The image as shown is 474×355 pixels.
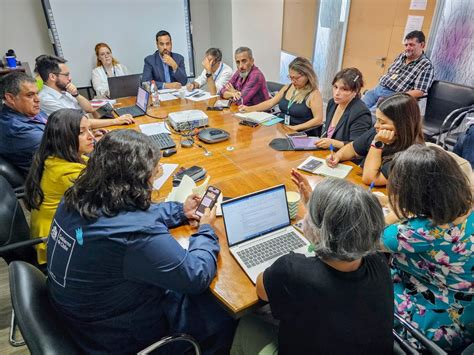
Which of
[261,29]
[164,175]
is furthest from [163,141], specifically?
[261,29]

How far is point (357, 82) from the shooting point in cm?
232

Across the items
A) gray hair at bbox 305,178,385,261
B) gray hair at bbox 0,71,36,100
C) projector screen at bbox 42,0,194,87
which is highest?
projector screen at bbox 42,0,194,87

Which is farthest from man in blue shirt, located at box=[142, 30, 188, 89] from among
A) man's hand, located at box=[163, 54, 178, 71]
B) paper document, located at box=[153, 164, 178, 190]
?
paper document, located at box=[153, 164, 178, 190]

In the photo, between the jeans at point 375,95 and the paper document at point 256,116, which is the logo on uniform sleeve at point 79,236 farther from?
the jeans at point 375,95

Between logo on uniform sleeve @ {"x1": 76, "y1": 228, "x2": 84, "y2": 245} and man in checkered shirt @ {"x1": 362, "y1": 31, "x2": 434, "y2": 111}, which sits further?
man in checkered shirt @ {"x1": 362, "y1": 31, "x2": 434, "y2": 111}

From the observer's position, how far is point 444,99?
3.25m

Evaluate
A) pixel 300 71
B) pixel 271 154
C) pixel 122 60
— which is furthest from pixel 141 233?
pixel 122 60

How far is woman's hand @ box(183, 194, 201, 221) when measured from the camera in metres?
1.47

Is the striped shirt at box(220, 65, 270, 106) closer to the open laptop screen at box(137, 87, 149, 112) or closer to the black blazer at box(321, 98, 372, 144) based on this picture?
the open laptop screen at box(137, 87, 149, 112)

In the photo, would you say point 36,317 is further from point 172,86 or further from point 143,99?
point 172,86

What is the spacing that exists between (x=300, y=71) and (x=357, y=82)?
24.2 inches

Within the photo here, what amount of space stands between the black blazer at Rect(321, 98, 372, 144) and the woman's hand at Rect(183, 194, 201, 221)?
1374mm

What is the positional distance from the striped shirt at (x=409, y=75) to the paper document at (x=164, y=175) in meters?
2.90

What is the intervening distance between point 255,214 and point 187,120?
61.3 inches
